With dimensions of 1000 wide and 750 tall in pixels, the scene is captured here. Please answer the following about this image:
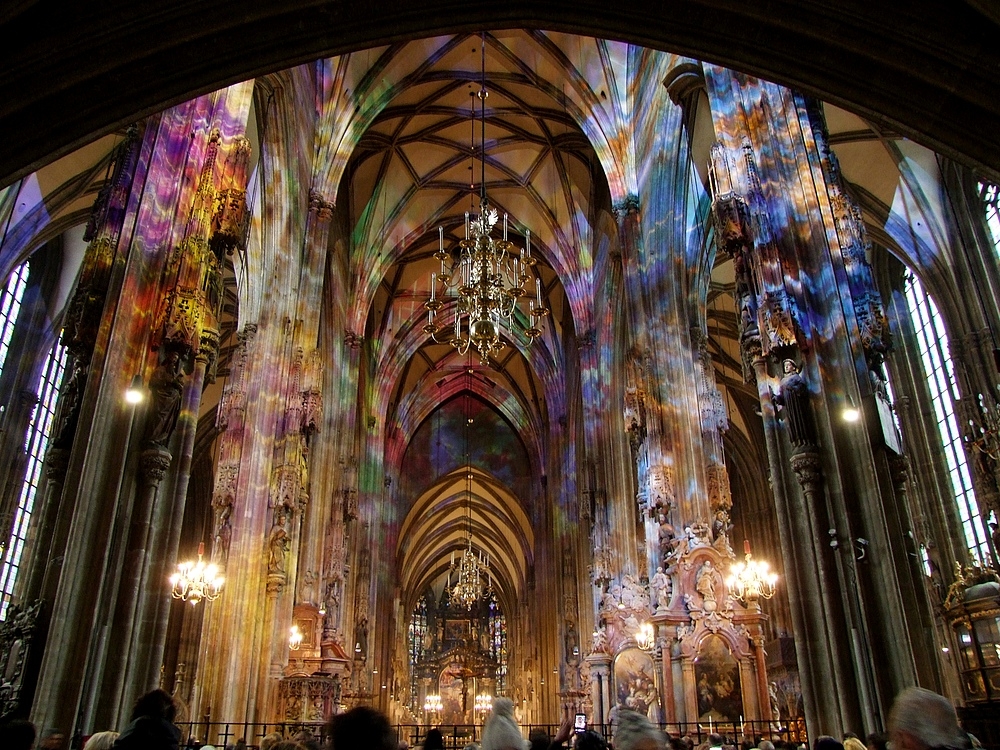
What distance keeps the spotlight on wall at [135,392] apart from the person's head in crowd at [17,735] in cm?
685

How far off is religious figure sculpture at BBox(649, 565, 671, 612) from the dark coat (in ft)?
50.1

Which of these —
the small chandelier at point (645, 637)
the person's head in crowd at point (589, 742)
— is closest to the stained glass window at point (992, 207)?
the small chandelier at point (645, 637)

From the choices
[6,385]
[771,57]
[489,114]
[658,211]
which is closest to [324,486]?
[6,385]

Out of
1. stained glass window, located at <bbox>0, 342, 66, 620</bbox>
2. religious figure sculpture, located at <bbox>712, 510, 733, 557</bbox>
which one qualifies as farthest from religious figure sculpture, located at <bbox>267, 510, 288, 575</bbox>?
religious figure sculpture, located at <bbox>712, 510, 733, 557</bbox>

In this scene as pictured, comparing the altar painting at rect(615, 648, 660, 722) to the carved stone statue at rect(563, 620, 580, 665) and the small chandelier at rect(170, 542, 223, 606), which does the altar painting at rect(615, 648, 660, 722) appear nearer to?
the carved stone statue at rect(563, 620, 580, 665)

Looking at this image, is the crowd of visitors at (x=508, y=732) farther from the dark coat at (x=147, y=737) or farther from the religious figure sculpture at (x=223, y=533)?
the religious figure sculpture at (x=223, y=533)

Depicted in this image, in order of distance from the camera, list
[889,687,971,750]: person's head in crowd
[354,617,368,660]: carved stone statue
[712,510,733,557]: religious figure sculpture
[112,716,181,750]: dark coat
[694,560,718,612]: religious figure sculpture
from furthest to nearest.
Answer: [354,617,368,660]: carved stone statue
[712,510,733,557]: religious figure sculpture
[694,560,718,612]: religious figure sculpture
[112,716,181,750]: dark coat
[889,687,971,750]: person's head in crowd

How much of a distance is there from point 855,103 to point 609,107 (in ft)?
46.1

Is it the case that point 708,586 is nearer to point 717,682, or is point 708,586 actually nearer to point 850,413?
point 717,682

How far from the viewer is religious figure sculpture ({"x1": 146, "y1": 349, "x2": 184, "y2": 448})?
32.4 feet

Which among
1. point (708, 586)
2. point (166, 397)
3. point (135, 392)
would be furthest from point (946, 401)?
point (135, 392)

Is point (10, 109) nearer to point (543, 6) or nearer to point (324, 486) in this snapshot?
point (543, 6)

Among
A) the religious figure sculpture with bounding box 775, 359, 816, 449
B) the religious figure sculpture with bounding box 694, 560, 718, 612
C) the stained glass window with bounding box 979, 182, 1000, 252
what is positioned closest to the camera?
the religious figure sculpture with bounding box 775, 359, 816, 449

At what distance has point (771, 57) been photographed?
8977mm
